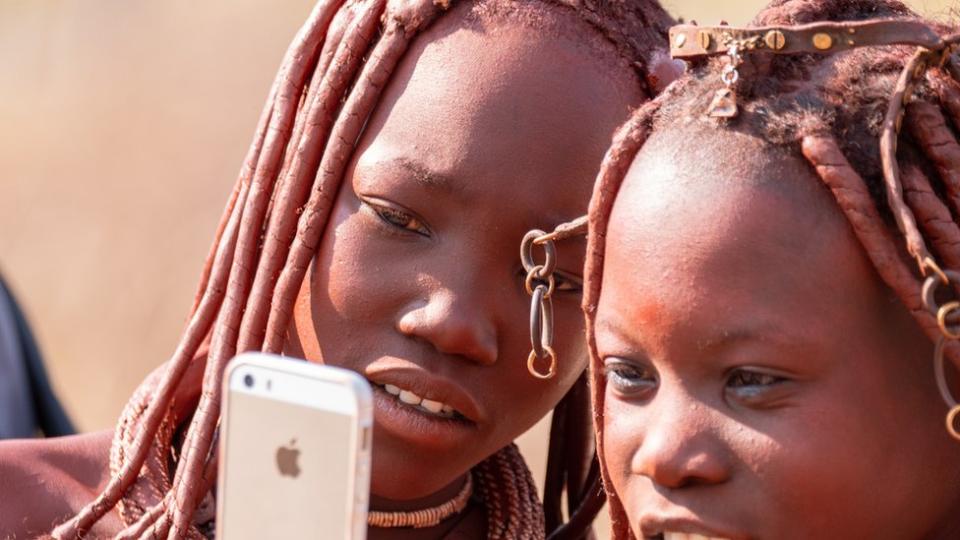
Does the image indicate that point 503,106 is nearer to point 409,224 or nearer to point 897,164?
point 409,224

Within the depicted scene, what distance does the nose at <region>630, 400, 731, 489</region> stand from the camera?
179cm

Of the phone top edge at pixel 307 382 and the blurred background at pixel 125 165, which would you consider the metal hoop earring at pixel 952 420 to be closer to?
the phone top edge at pixel 307 382

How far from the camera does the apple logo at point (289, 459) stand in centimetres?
161

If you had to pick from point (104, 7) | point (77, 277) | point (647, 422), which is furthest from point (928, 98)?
point (104, 7)

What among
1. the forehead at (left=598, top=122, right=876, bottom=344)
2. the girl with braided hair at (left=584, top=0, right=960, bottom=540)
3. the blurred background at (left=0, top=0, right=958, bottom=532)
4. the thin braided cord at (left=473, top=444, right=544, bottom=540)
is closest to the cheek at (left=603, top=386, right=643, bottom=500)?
the girl with braided hair at (left=584, top=0, right=960, bottom=540)

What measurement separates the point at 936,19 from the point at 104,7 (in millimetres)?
5339

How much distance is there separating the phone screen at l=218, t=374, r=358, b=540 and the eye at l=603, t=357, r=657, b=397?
0.45 metres

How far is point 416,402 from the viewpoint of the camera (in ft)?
7.82

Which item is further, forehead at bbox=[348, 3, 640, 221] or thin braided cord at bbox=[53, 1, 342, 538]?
thin braided cord at bbox=[53, 1, 342, 538]

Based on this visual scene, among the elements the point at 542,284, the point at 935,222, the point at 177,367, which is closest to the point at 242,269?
the point at 177,367

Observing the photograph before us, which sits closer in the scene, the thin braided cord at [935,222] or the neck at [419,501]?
the thin braided cord at [935,222]

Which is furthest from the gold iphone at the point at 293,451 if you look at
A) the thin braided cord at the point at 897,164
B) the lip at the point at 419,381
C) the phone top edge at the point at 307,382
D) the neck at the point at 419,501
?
the neck at the point at 419,501

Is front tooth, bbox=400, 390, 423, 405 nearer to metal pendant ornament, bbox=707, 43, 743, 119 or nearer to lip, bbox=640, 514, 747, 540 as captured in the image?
lip, bbox=640, 514, 747, 540

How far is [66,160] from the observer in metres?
6.20
